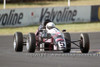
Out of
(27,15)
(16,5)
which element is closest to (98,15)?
(27,15)

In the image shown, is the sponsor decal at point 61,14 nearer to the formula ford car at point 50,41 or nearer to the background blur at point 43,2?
the background blur at point 43,2

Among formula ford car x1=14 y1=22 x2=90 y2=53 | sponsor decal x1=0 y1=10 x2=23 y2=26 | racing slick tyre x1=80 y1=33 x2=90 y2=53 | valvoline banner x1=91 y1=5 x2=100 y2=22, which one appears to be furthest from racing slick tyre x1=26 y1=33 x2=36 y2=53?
valvoline banner x1=91 y1=5 x2=100 y2=22

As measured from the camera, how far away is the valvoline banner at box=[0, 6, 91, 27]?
29.4 m

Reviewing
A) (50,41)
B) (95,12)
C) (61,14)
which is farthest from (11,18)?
(50,41)

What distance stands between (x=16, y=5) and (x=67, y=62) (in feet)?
103

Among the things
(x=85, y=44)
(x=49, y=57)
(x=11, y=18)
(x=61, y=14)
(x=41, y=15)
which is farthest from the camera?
(x=61, y=14)

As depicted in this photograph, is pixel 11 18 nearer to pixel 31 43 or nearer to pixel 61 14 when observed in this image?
pixel 61 14

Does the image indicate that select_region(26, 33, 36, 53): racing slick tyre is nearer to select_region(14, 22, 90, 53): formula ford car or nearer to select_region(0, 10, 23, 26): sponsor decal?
select_region(14, 22, 90, 53): formula ford car

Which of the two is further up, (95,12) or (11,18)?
(95,12)

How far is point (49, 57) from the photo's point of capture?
1377 cm

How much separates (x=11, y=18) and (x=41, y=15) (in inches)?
88.7

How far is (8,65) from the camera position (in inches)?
442

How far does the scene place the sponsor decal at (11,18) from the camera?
95.6 feet

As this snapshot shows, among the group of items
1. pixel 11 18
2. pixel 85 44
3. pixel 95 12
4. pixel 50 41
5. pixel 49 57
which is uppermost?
pixel 95 12
